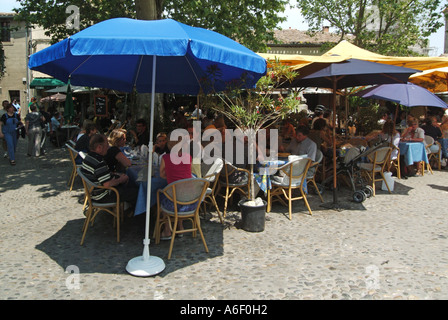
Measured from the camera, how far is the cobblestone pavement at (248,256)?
3.38 metres

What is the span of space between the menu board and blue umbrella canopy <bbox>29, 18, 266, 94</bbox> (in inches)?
289

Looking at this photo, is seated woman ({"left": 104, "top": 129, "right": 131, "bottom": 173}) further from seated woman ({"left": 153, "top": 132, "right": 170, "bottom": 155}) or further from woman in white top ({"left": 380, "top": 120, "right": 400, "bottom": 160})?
woman in white top ({"left": 380, "top": 120, "right": 400, "bottom": 160})

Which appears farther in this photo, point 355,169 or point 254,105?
point 355,169

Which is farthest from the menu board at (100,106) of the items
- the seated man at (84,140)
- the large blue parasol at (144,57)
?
the large blue parasol at (144,57)

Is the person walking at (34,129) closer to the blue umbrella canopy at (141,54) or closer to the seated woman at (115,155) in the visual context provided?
the blue umbrella canopy at (141,54)

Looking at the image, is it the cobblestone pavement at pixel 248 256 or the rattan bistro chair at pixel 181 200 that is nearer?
the cobblestone pavement at pixel 248 256

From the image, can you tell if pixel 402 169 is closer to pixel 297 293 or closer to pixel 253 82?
pixel 253 82

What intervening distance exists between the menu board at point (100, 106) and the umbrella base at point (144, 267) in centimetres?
1008

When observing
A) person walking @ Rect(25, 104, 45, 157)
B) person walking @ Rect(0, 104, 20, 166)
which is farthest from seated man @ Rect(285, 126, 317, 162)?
person walking @ Rect(25, 104, 45, 157)

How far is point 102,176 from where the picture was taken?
4.30m

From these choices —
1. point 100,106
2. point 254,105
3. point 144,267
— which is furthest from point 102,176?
point 100,106

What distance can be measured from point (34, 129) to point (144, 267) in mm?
9262

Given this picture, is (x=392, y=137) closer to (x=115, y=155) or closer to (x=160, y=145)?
(x=160, y=145)
